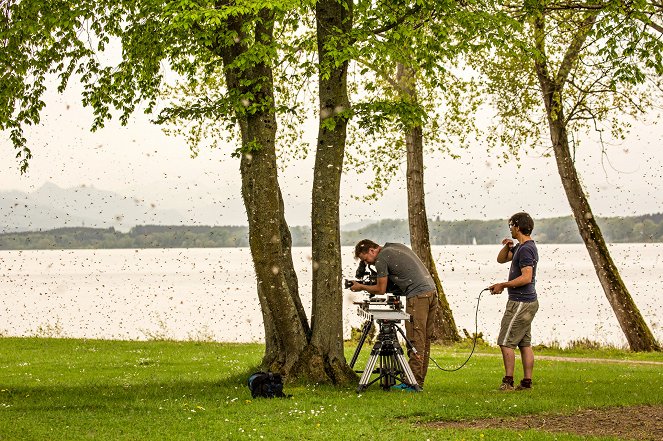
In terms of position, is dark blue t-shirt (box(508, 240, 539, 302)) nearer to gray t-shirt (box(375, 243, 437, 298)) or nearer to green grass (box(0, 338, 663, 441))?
gray t-shirt (box(375, 243, 437, 298))

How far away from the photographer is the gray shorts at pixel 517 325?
530 inches

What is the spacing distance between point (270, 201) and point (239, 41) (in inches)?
105

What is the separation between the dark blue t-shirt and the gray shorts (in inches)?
4.1

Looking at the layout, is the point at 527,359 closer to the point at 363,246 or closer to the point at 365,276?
the point at 365,276

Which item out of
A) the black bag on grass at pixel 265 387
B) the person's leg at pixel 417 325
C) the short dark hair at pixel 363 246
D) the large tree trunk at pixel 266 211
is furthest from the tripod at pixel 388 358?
the large tree trunk at pixel 266 211

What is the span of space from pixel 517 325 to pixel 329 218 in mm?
3732

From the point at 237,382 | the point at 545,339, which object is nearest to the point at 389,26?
the point at 237,382

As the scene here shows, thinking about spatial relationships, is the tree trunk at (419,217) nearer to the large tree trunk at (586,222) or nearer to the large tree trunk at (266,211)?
the large tree trunk at (586,222)

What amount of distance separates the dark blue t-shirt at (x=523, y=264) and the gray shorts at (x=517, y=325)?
0.34 feet

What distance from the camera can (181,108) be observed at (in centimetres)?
1565

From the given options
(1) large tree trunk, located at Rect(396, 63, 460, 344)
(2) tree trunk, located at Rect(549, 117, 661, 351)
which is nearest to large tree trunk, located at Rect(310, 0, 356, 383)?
(1) large tree trunk, located at Rect(396, 63, 460, 344)

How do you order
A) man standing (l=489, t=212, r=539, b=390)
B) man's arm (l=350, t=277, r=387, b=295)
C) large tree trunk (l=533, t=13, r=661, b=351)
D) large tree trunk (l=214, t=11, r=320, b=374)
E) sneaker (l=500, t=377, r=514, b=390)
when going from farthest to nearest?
large tree trunk (l=533, t=13, r=661, b=351), large tree trunk (l=214, t=11, r=320, b=374), sneaker (l=500, t=377, r=514, b=390), man's arm (l=350, t=277, r=387, b=295), man standing (l=489, t=212, r=539, b=390)

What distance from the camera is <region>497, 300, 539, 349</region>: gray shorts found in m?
13.5

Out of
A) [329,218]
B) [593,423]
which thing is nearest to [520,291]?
[593,423]
